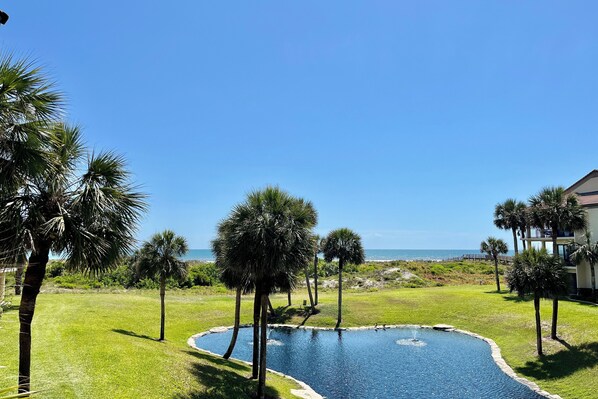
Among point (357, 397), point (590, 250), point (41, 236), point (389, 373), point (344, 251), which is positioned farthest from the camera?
point (344, 251)

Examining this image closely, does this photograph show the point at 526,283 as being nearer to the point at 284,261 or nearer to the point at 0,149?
the point at 284,261

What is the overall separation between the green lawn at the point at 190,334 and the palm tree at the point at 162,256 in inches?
158

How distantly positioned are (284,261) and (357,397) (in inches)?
309

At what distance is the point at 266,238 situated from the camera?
1584cm

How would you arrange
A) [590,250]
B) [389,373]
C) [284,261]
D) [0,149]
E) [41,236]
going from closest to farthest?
[0,149], [41,236], [284,261], [389,373], [590,250]

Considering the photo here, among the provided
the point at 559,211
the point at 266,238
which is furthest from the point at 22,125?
the point at 559,211

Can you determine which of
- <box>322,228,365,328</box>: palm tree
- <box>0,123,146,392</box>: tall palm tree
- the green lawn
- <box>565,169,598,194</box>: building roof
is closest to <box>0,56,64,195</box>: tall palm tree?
<box>0,123,146,392</box>: tall palm tree

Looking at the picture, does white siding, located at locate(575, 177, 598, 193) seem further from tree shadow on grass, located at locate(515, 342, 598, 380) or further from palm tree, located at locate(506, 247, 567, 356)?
tree shadow on grass, located at locate(515, 342, 598, 380)

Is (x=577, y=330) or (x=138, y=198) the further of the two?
(x=577, y=330)

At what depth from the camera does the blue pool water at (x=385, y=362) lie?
62.1ft

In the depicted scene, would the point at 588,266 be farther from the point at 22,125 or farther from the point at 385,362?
the point at 22,125

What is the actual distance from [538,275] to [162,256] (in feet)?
77.0

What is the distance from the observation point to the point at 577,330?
25.0m

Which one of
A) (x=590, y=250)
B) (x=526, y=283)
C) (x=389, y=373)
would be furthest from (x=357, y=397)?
(x=590, y=250)
